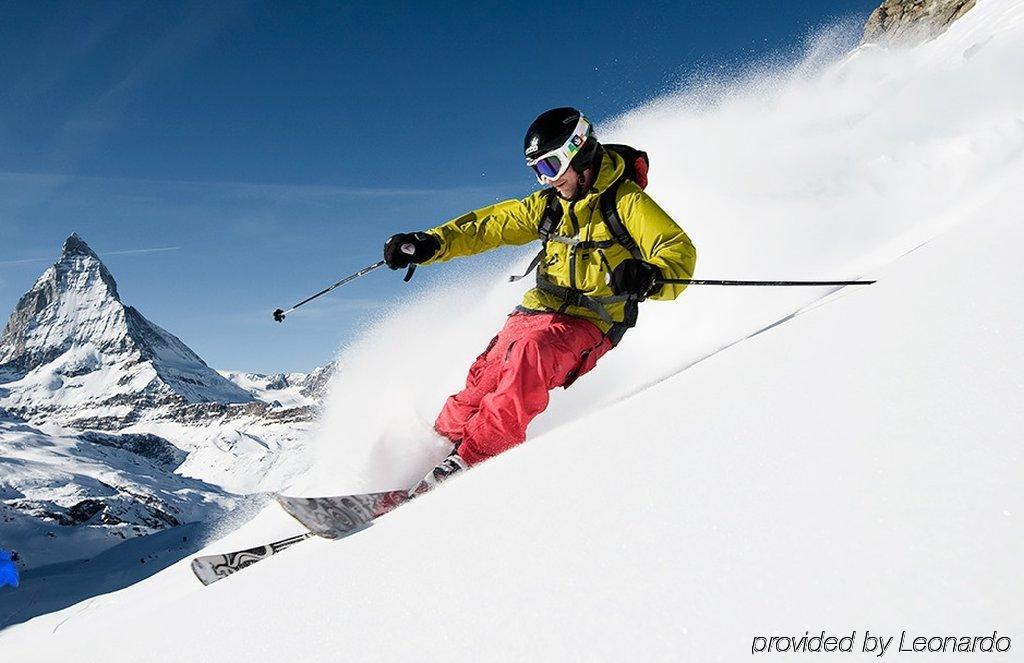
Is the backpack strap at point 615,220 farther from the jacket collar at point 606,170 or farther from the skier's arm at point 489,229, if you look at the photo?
the skier's arm at point 489,229

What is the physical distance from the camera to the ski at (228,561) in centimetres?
319

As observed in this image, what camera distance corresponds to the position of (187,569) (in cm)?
464

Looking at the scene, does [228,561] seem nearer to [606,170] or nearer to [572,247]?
[572,247]

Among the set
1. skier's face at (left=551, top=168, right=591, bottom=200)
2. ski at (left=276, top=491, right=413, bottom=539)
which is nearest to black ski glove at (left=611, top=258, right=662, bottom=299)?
skier's face at (left=551, top=168, right=591, bottom=200)

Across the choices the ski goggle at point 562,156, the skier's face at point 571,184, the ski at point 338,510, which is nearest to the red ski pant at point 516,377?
the ski at point 338,510

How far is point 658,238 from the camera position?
170 inches

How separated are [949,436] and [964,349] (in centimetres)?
63

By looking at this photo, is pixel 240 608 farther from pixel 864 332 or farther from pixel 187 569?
pixel 187 569

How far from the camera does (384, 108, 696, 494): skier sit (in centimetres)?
411

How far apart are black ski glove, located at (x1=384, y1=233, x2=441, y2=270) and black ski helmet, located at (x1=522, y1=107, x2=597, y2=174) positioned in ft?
3.85

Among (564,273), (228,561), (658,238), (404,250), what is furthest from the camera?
(404,250)

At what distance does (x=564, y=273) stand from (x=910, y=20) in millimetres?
64206

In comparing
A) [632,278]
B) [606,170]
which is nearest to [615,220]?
[606,170]

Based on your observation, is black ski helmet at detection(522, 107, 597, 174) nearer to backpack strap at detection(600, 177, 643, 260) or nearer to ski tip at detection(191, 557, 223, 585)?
backpack strap at detection(600, 177, 643, 260)
